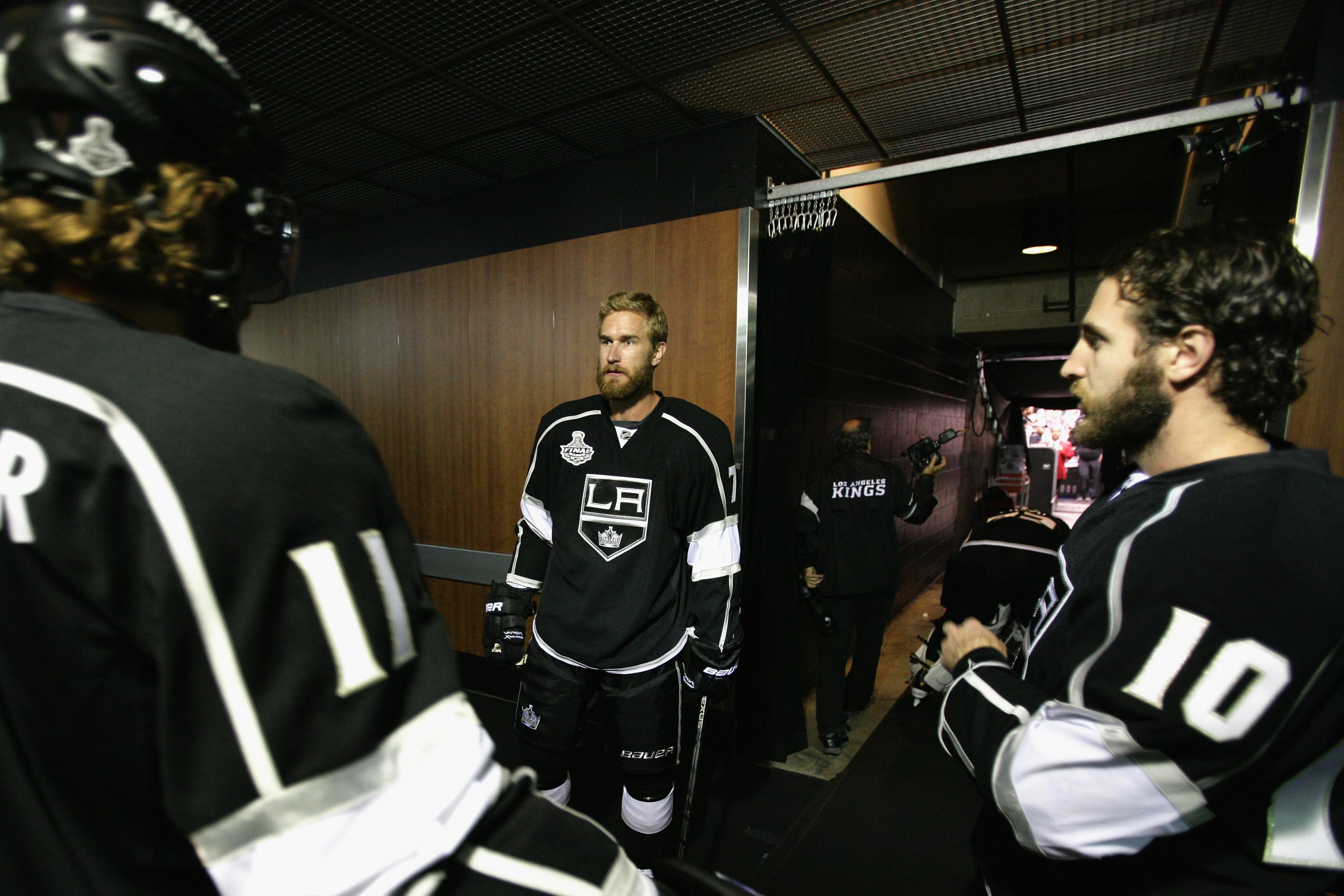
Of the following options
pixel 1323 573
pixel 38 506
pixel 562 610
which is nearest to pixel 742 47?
pixel 562 610

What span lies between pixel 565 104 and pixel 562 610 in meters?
2.25

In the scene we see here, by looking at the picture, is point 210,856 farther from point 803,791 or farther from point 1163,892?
point 803,791

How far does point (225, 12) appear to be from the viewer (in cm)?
210

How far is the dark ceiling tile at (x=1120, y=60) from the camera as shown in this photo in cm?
218

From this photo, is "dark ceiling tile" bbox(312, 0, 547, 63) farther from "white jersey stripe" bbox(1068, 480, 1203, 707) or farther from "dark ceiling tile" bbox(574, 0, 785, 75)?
"white jersey stripe" bbox(1068, 480, 1203, 707)

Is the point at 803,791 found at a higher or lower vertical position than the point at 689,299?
lower

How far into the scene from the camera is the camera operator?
3.07 metres

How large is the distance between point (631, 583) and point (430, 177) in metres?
2.93

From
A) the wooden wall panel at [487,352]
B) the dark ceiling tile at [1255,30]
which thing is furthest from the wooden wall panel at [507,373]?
the dark ceiling tile at [1255,30]

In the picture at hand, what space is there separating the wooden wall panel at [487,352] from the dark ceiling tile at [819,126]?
1.90ft

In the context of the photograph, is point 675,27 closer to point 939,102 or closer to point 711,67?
point 711,67

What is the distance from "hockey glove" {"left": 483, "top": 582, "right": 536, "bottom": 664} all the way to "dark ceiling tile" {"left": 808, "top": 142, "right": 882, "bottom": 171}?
2.77 metres

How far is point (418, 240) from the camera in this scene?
12.9ft

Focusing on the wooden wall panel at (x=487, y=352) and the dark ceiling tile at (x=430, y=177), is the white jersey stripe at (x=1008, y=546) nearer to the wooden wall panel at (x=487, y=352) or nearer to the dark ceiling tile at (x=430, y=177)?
the wooden wall panel at (x=487, y=352)
